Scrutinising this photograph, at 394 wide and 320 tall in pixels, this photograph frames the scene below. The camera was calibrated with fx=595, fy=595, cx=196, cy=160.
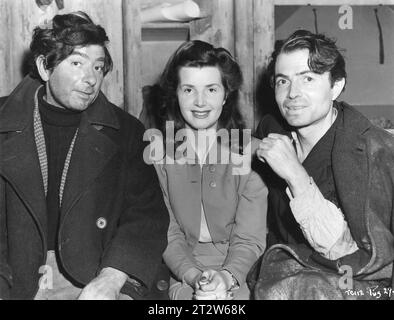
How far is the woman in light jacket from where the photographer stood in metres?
2.66

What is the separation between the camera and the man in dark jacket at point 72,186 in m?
2.43

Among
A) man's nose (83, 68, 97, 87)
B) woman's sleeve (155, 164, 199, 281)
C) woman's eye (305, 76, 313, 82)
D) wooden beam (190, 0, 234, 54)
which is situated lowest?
woman's sleeve (155, 164, 199, 281)

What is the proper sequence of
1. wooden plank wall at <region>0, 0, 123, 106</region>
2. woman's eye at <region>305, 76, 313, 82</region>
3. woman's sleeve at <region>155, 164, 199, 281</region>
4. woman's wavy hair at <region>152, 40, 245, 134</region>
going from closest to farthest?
woman's eye at <region>305, 76, 313, 82</region> → woman's sleeve at <region>155, 164, 199, 281</region> → woman's wavy hair at <region>152, 40, 245, 134</region> → wooden plank wall at <region>0, 0, 123, 106</region>

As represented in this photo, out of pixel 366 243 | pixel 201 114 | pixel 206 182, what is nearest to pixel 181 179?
pixel 206 182

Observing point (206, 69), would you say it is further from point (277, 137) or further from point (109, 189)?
point (109, 189)

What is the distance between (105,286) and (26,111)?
0.81 m

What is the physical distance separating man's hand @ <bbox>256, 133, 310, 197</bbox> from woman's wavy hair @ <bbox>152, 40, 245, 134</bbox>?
43 cm

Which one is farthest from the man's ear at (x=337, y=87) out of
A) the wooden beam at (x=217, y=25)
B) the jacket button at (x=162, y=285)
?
the jacket button at (x=162, y=285)

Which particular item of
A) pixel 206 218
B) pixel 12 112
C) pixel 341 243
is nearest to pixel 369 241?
pixel 341 243

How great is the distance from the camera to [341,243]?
231cm

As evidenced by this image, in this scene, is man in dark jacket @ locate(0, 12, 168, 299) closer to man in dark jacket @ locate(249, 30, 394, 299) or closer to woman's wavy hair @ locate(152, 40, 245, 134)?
woman's wavy hair @ locate(152, 40, 245, 134)

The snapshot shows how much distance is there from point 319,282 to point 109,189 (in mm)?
949

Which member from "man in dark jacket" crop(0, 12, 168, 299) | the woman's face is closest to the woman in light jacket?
the woman's face
